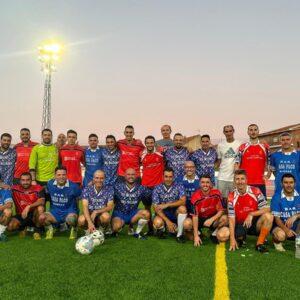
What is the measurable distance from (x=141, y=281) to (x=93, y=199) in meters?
2.78

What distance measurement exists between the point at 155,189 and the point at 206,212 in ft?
3.35

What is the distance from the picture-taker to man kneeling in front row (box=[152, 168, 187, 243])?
6559 mm

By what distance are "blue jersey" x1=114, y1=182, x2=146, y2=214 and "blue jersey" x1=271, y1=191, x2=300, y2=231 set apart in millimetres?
2445

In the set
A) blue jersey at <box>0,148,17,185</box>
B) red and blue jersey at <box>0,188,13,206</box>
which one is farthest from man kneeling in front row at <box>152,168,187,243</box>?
blue jersey at <box>0,148,17,185</box>

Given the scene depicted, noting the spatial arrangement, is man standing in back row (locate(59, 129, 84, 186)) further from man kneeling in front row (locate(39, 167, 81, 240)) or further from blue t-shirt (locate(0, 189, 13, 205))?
blue t-shirt (locate(0, 189, 13, 205))

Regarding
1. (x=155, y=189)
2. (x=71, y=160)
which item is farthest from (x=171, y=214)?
(x=71, y=160)

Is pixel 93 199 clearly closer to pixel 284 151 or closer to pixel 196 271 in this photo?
pixel 196 271

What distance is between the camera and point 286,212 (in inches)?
238

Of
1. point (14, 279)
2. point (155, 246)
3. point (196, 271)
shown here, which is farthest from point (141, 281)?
point (155, 246)

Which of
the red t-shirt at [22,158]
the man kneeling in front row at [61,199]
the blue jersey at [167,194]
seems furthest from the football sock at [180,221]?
the red t-shirt at [22,158]

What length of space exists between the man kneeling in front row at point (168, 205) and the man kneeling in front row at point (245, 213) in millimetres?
899

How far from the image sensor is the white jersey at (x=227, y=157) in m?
7.42

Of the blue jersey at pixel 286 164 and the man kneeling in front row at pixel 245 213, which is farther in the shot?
the blue jersey at pixel 286 164

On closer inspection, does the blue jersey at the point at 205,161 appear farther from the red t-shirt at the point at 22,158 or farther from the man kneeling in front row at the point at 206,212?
the red t-shirt at the point at 22,158
